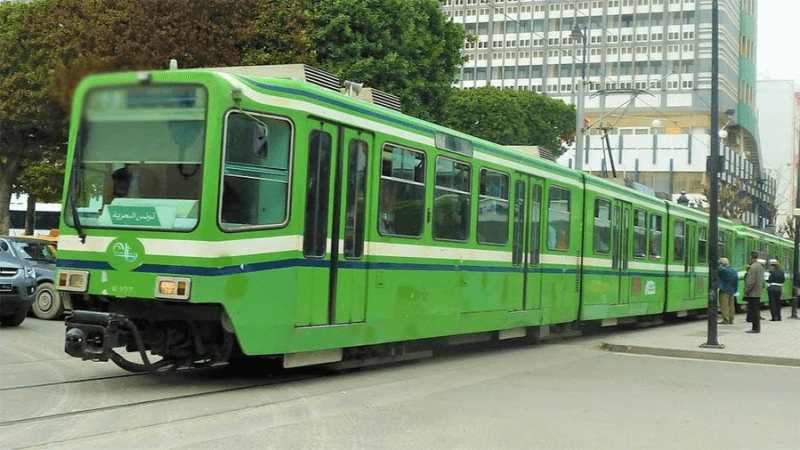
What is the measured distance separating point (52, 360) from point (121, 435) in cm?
544

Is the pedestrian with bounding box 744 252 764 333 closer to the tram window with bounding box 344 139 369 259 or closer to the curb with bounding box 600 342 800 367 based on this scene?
the curb with bounding box 600 342 800 367

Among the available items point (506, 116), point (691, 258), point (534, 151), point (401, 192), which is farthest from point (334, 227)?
point (506, 116)

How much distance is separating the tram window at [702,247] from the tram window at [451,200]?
15953 mm

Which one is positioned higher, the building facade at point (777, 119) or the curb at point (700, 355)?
the building facade at point (777, 119)

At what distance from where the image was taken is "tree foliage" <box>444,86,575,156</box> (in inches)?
2571

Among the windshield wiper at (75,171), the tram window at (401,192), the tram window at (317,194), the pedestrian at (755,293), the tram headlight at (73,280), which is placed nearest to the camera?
the tram headlight at (73,280)

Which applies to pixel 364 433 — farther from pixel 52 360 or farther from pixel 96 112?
pixel 52 360

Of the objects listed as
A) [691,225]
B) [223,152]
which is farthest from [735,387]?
[691,225]

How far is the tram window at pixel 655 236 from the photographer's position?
76.8 feet

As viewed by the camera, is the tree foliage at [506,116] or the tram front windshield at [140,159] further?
the tree foliage at [506,116]

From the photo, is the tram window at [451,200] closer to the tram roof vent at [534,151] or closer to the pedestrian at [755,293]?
the tram roof vent at [534,151]

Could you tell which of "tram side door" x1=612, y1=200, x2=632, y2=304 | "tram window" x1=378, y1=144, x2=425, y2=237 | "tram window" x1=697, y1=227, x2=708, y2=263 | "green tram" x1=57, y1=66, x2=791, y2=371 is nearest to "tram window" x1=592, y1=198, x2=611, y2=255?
"tram side door" x1=612, y1=200, x2=632, y2=304

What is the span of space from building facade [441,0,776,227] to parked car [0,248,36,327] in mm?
65196

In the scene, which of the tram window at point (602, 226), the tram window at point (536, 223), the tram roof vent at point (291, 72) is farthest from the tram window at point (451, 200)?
the tram window at point (602, 226)
